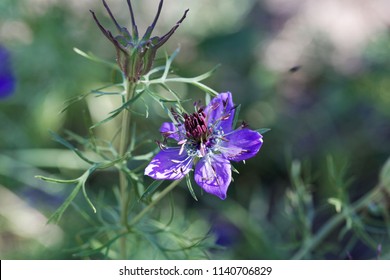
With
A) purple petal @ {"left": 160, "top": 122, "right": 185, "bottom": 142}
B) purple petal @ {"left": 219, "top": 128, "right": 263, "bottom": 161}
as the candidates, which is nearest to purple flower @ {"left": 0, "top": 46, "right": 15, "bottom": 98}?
purple petal @ {"left": 160, "top": 122, "right": 185, "bottom": 142}

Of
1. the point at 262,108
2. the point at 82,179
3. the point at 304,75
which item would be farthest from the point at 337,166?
the point at 82,179

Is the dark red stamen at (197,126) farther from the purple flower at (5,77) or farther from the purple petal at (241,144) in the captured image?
the purple flower at (5,77)

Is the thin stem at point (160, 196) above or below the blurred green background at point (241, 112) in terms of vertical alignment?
above

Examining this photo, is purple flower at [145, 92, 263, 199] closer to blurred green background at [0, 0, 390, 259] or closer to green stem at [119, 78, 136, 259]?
green stem at [119, 78, 136, 259]

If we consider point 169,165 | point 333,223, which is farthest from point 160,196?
point 333,223

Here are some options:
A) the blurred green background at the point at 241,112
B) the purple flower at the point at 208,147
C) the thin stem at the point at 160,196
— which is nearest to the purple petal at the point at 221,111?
the purple flower at the point at 208,147

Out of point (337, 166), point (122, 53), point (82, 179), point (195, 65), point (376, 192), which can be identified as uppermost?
point (122, 53)

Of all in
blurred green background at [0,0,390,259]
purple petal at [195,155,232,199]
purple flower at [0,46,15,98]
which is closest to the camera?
purple petal at [195,155,232,199]

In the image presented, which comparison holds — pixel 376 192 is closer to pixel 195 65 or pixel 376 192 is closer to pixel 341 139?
pixel 341 139
